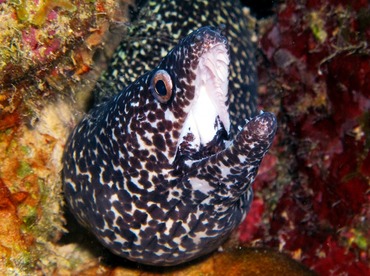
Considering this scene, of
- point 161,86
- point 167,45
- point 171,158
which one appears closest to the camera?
point 161,86

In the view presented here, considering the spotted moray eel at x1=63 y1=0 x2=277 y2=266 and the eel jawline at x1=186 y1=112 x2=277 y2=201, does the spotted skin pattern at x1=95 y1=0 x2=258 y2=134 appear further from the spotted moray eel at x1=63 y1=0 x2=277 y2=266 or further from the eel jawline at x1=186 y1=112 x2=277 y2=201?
the eel jawline at x1=186 y1=112 x2=277 y2=201

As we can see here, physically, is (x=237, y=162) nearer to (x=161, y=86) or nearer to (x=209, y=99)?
(x=209, y=99)

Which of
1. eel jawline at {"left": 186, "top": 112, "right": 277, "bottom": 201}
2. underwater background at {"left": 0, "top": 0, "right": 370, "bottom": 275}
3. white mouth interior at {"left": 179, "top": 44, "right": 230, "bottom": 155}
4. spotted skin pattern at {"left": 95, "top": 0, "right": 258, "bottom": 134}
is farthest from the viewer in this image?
spotted skin pattern at {"left": 95, "top": 0, "right": 258, "bottom": 134}

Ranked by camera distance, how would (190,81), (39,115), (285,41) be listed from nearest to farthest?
1. (190,81)
2. (39,115)
3. (285,41)

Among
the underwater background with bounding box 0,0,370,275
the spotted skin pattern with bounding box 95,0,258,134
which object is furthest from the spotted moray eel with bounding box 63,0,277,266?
the underwater background with bounding box 0,0,370,275

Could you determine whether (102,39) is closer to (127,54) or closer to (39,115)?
(127,54)

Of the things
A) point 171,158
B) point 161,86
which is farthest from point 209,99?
point 171,158

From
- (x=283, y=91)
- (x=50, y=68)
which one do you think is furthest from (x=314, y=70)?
(x=50, y=68)

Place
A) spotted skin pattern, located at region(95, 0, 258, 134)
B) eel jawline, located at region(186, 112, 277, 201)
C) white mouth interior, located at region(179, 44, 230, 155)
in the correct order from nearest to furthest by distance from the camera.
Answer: eel jawline, located at region(186, 112, 277, 201) < white mouth interior, located at region(179, 44, 230, 155) < spotted skin pattern, located at region(95, 0, 258, 134)
